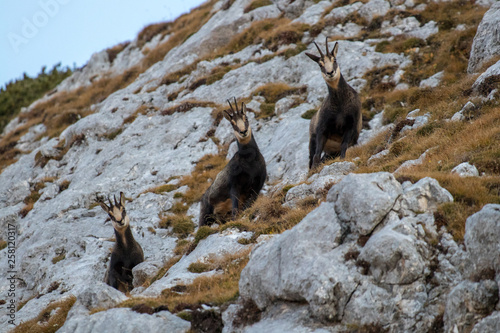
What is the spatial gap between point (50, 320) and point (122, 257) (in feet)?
12.6

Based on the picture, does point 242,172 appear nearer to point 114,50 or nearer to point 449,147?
point 449,147

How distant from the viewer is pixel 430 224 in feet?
23.8

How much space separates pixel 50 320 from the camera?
11297 millimetres

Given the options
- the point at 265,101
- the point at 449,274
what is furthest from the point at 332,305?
the point at 265,101

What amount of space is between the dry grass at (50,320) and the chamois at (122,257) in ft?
7.26

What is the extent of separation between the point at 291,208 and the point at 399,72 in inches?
487

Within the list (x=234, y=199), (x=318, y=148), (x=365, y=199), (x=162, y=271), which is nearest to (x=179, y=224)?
(x=234, y=199)

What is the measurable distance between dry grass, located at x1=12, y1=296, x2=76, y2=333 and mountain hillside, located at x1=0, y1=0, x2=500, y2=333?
0.09 meters

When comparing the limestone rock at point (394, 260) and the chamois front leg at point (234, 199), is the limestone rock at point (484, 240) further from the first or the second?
the chamois front leg at point (234, 199)

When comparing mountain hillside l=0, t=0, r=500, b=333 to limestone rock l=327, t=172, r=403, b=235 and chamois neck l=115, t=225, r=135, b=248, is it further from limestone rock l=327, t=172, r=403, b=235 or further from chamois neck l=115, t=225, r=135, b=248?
chamois neck l=115, t=225, r=135, b=248

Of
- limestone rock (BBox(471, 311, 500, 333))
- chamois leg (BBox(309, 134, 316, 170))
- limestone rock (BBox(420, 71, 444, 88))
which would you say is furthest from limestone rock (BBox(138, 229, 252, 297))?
limestone rock (BBox(420, 71, 444, 88))

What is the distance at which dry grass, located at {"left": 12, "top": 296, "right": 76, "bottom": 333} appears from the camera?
10.8 m

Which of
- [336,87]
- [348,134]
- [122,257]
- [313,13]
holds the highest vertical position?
[313,13]

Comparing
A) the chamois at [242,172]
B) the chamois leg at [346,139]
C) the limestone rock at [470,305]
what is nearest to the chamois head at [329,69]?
the chamois leg at [346,139]
